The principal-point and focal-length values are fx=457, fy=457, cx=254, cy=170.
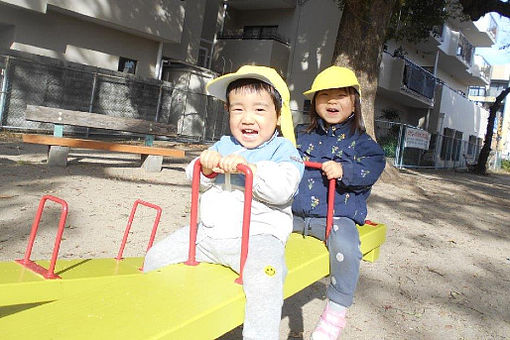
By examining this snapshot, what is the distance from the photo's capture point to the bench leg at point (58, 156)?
22.7 ft

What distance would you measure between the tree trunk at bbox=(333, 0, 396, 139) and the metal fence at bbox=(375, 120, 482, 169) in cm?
724

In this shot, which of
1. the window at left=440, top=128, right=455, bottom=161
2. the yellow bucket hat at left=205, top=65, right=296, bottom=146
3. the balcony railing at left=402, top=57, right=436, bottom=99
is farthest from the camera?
the window at left=440, top=128, right=455, bottom=161

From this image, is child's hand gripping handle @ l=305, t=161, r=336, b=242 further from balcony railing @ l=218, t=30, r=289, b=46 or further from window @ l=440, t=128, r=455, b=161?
window @ l=440, t=128, r=455, b=161

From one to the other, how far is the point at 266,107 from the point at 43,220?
2987 millimetres

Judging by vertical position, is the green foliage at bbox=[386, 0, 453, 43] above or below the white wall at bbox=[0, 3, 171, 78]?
above

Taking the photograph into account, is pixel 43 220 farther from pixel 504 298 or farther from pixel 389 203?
pixel 389 203

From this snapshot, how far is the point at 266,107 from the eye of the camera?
220 cm

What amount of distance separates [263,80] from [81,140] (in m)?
5.20

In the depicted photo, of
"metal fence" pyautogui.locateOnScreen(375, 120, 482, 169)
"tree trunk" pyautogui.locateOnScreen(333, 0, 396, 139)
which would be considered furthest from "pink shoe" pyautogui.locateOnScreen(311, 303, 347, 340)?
"metal fence" pyautogui.locateOnScreen(375, 120, 482, 169)

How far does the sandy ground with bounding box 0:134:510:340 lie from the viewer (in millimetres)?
3189

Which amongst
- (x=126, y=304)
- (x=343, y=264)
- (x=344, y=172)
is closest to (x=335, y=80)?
(x=344, y=172)

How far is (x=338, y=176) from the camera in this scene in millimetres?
2617

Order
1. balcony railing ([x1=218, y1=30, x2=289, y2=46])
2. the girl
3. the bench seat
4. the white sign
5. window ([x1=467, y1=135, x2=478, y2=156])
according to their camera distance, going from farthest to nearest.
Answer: window ([x1=467, y1=135, x2=478, y2=156]), balcony railing ([x1=218, y1=30, x2=289, y2=46]), the white sign, the girl, the bench seat

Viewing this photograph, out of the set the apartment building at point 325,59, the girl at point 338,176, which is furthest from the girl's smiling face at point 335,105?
the apartment building at point 325,59
